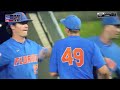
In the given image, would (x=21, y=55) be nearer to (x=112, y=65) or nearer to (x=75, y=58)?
(x=75, y=58)

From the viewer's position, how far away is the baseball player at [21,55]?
236cm

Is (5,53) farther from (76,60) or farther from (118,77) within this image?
(118,77)

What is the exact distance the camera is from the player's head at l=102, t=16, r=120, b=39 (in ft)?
7.79

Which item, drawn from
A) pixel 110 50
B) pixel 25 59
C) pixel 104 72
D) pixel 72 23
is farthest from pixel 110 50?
pixel 25 59

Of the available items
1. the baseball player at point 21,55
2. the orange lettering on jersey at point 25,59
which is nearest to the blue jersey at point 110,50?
the baseball player at point 21,55

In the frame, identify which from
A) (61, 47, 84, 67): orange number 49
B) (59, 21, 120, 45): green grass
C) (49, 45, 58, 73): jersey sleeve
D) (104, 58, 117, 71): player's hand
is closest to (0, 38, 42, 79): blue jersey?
(49, 45, 58, 73): jersey sleeve

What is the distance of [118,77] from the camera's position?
2.38 meters

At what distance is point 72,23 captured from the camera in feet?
7.88

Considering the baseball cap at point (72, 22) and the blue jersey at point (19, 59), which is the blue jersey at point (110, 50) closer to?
the baseball cap at point (72, 22)

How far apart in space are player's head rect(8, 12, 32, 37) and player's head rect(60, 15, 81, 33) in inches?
15.1

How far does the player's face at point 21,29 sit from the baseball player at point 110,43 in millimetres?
684
